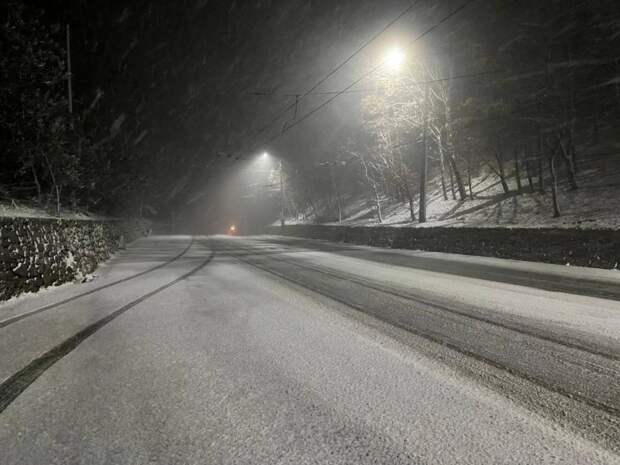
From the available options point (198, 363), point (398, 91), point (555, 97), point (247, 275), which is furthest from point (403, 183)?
point (198, 363)

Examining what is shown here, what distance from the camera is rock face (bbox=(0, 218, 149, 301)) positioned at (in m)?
7.21

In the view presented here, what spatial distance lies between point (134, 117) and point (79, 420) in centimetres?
4427

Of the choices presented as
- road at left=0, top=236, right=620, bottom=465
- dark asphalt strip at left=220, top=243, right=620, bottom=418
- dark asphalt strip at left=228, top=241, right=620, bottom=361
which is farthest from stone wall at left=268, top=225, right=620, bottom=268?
dark asphalt strip at left=220, top=243, right=620, bottom=418

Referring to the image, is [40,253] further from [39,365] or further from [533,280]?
[533,280]

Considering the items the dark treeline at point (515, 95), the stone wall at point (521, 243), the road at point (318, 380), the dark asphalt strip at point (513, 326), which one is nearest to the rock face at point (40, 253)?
the road at point (318, 380)

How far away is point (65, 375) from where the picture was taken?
11.1 feet

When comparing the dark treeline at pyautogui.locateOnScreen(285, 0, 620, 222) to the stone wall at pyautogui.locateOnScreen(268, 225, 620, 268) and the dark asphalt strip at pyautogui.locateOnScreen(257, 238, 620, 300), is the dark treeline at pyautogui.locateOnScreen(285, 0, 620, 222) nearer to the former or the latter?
the stone wall at pyautogui.locateOnScreen(268, 225, 620, 268)

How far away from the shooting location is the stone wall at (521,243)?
32.8 feet

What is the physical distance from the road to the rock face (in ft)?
3.74

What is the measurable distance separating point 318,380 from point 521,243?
1160 centimetres

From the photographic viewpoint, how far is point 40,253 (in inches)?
329

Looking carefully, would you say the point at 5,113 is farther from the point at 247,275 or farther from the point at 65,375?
the point at 65,375

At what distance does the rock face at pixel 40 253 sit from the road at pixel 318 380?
3.74ft

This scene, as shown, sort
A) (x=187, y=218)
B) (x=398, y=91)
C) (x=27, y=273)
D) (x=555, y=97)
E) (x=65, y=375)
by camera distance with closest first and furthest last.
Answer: (x=65, y=375)
(x=27, y=273)
(x=555, y=97)
(x=398, y=91)
(x=187, y=218)
